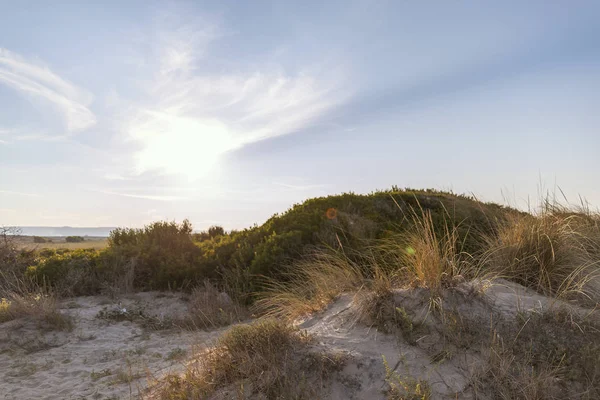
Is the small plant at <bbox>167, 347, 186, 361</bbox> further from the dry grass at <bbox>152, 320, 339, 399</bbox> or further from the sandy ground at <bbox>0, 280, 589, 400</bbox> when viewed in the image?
the dry grass at <bbox>152, 320, 339, 399</bbox>

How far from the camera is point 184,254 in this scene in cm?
1017

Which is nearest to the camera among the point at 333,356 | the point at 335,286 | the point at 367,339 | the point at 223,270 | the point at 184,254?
the point at 333,356

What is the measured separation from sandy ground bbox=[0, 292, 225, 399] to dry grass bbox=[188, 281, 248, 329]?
17.1 inches

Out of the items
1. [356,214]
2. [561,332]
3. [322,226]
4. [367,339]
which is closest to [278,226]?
[322,226]

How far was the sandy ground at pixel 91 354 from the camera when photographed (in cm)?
523

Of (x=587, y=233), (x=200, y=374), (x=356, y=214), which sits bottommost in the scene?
(x=200, y=374)

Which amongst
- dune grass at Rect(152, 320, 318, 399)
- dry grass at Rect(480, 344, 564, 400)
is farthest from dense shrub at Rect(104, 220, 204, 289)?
dry grass at Rect(480, 344, 564, 400)

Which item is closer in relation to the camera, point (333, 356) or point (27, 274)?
point (333, 356)

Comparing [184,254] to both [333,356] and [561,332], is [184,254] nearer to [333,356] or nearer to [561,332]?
[333,356]

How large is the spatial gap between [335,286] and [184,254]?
17.4 feet

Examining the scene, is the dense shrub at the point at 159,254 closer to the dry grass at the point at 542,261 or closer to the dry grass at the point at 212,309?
the dry grass at the point at 212,309

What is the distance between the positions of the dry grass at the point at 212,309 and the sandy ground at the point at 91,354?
433 millimetres

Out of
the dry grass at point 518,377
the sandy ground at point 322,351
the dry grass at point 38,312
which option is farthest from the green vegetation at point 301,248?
the dry grass at point 518,377

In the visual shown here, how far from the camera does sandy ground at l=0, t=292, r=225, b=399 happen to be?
5.23 meters
